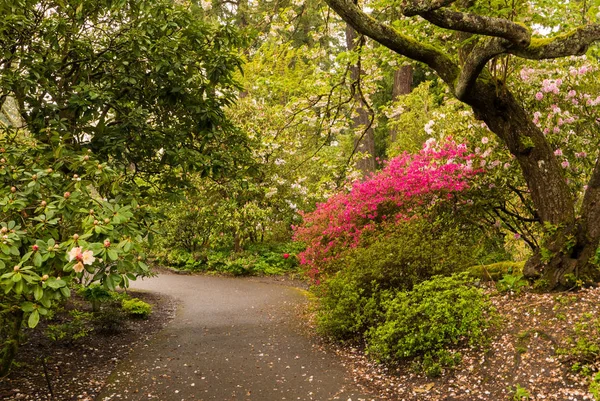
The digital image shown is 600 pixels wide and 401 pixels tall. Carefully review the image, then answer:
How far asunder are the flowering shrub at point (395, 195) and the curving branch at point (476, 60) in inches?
74.4

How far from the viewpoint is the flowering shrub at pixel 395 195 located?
22.2ft

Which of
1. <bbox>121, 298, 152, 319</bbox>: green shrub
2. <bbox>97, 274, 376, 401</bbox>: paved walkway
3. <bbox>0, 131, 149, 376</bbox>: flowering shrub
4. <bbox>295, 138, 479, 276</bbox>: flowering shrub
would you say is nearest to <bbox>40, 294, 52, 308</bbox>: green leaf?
<bbox>0, 131, 149, 376</bbox>: flowering shrub

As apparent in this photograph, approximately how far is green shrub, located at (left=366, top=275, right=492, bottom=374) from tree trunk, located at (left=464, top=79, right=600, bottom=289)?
86cm

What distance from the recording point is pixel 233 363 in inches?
228

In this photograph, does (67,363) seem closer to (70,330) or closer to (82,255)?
(70,330)

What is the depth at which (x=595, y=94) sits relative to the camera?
6211mm

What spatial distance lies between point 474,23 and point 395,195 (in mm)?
3865

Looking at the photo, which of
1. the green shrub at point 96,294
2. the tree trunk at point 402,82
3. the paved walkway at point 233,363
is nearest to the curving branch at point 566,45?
the paved walkway at point 233,363

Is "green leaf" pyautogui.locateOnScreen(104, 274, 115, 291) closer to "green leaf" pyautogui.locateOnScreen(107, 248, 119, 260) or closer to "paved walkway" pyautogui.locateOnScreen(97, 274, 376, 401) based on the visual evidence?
"green leaf" pyautogui.locateOnScreen(107, 248, 119, 260)

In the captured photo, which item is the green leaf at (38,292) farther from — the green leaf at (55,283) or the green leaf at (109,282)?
the green leaf at (109,282)

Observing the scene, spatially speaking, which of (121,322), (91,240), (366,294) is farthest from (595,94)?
(121,322)

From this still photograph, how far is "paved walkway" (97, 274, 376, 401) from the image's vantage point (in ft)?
15.9

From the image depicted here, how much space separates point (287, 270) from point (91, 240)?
409 inches

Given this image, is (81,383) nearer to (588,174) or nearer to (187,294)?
(187,294)
